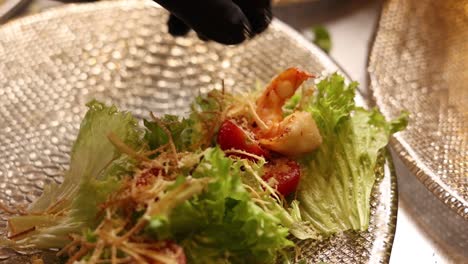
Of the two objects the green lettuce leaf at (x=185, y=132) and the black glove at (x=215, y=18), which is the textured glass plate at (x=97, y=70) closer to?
the green lettuce leaf at (x=185, y=132)

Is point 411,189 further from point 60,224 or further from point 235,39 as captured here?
point 60,224

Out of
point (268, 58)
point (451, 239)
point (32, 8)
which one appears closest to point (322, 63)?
point (268, 58)

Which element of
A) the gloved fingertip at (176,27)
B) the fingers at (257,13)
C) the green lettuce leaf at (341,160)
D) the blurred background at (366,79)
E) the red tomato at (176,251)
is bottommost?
the blurred background at (366,79)

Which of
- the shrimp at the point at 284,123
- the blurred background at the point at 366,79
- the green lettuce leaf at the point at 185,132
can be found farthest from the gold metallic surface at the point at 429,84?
the green lettuce leaf at the point at 185,132

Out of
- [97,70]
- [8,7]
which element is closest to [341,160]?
[97,70]

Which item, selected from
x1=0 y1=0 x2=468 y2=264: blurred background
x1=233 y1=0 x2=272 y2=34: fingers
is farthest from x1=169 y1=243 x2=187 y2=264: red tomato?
x1=0 y1=0 x2=468 y2=264: blurred background
